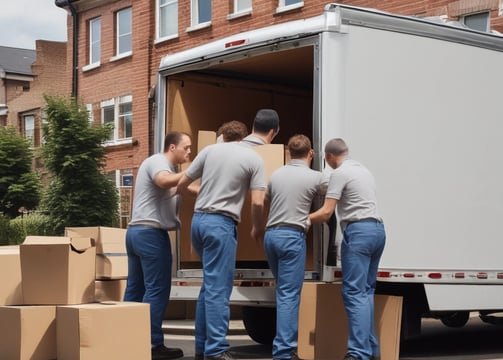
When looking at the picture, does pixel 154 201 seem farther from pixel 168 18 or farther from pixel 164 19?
pixel 164 19

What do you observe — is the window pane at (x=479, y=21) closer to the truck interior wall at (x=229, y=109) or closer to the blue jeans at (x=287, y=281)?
the truck interior wall at (x=229, y=109)

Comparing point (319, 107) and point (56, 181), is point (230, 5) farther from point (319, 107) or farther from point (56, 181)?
point (319, 107)

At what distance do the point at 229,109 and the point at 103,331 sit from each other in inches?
134

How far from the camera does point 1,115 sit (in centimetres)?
4156

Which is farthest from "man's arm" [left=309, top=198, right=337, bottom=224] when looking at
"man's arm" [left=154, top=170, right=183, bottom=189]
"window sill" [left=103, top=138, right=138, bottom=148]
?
"window sill" [left=103, top=138, right=138, bottom=148]

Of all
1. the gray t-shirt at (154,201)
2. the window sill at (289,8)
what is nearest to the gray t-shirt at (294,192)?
the gray t-shirt at (154,201)

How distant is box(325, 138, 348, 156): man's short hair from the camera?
25.0 feet

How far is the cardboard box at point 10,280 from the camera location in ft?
25.3

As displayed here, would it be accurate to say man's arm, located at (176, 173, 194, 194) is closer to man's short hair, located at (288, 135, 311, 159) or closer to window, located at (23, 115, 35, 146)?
man's short hair, located at (288, 135, 311, 159)

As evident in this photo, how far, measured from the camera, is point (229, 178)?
7.42m

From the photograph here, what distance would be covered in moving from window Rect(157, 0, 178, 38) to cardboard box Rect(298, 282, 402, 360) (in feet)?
57.2

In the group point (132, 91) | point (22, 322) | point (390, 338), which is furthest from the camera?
point (132, 91)

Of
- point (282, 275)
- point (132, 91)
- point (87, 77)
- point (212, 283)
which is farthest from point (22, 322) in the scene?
point (87, 77)

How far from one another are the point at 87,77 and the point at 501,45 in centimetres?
2073
